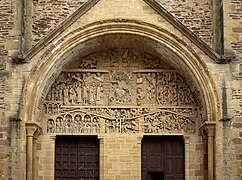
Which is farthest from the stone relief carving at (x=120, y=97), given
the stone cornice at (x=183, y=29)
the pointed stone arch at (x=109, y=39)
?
the stone cornice at (x=183, y=29)

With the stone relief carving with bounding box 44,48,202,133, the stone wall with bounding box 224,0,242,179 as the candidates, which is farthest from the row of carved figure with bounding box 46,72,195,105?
the stone wall with bounding box 224,0,242,179

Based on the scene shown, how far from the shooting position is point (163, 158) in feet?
49.4

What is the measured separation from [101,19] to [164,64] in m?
1.96

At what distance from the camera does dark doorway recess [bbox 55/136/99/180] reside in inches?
589

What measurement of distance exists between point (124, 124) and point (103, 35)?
2.13 meters

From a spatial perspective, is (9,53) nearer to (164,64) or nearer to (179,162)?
(164,64)

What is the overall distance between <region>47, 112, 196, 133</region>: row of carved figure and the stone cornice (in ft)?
5.84

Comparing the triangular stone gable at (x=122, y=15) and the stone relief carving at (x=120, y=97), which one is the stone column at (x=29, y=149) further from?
the triangular stone gable at (x=122, y=15)

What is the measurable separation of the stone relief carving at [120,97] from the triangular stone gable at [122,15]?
46.5 inches

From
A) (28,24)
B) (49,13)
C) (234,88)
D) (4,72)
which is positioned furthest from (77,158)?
(234,88)

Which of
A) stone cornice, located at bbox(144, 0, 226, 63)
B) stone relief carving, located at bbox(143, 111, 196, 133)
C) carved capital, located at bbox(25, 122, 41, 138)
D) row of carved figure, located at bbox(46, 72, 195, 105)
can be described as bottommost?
carved capital, located at bbox(25, 122, 41, 138)

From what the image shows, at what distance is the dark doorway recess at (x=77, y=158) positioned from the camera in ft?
49.1

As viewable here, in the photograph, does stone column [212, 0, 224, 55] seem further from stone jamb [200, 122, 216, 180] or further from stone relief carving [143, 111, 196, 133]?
stone relief carving [143, 111, 196, 133]

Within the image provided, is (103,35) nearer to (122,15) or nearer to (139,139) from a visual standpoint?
(122,15)
